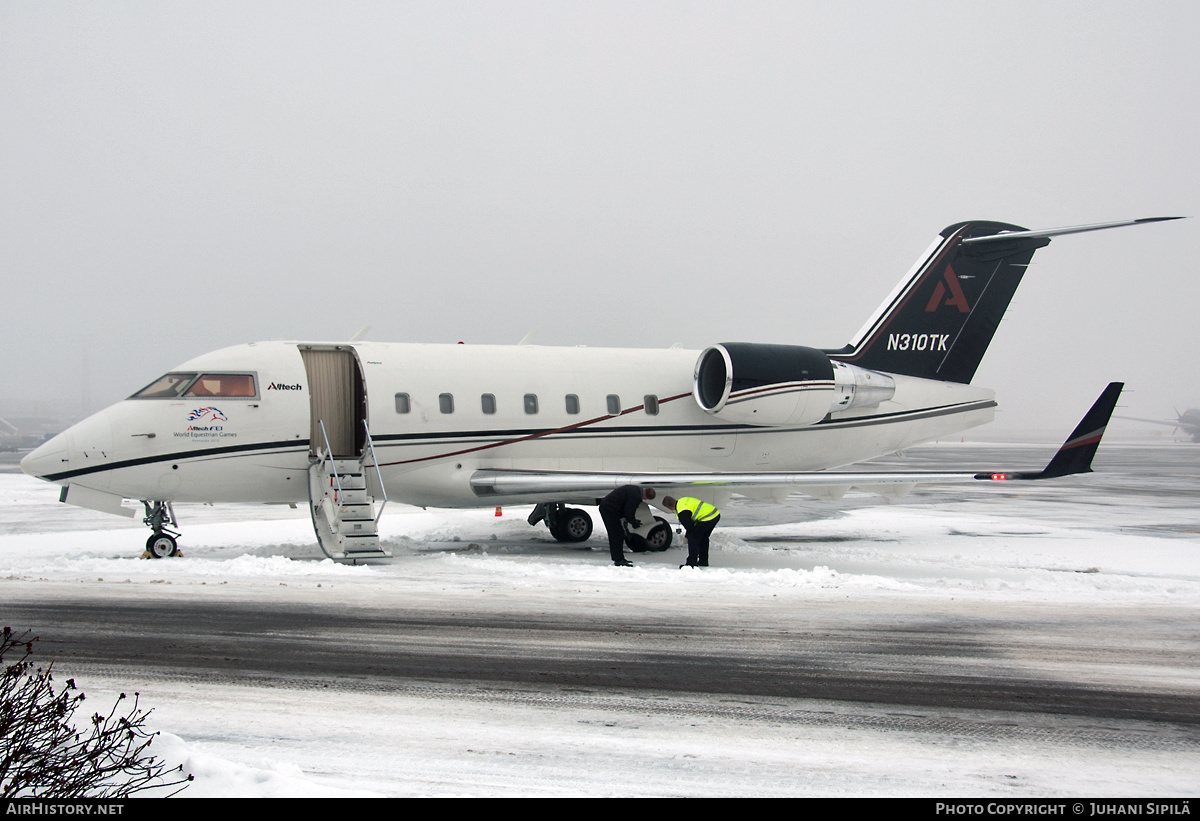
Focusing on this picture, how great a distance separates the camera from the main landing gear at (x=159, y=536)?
13.8m

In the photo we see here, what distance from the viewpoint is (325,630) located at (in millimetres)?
8820

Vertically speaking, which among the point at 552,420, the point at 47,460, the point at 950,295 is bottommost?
the point at 47,460

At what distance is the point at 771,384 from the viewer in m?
16.8

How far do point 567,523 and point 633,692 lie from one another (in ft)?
34.8

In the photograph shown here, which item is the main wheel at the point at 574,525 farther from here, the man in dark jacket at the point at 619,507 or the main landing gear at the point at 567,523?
the man in dark jacket at the point at 619,507

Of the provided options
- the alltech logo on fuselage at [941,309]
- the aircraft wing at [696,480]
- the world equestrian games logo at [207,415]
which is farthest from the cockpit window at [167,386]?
the alltech logo on fuselage at [941,309]

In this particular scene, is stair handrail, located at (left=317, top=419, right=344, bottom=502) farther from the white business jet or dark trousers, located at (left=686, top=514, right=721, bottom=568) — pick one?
dark trousers, located at (left=686, top=514, right=721, bottom=568)

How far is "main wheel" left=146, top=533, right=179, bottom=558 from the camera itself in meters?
13.8

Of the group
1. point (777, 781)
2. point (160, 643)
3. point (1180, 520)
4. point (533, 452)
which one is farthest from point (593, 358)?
point (1180, 520)

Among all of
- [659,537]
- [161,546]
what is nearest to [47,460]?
[161,546]

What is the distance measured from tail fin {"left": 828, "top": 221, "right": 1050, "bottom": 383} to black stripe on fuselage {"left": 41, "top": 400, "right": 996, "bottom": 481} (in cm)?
101

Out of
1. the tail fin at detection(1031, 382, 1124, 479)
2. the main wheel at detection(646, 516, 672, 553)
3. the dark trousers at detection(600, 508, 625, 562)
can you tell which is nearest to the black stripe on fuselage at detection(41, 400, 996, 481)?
the main wheel at detection(646, 516, 672, 553)

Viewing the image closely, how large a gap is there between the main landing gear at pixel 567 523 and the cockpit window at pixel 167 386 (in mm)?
6600

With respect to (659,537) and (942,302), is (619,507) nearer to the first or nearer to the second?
(659,537)
